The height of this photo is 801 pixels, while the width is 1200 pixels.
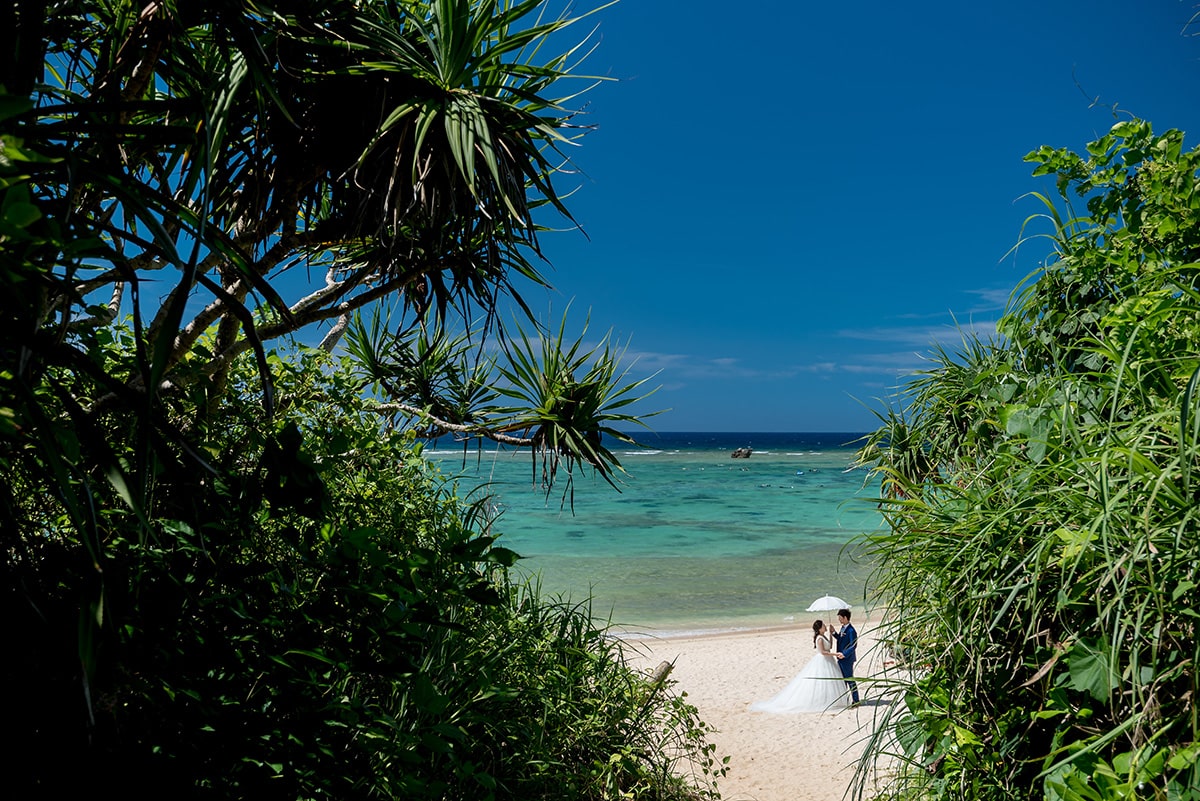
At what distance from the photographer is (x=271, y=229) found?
2.88 metres

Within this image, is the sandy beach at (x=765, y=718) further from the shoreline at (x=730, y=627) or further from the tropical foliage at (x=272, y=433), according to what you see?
the tropical foliage at (x=272, y=433)

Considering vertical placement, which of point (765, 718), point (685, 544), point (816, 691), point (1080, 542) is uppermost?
point (1080, 542)

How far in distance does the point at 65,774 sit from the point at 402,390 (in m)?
3.67

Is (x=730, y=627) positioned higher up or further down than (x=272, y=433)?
further down

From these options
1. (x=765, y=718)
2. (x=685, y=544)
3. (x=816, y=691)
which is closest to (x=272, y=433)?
(x=765, y=718)

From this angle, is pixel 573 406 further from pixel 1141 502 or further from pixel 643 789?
pixel 1141 502

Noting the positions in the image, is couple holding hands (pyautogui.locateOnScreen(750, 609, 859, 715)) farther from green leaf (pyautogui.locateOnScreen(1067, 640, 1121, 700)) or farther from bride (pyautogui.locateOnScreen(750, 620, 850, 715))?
green leaf (pyautogui.locateOnScreen(1067, 640, 1121, 700))

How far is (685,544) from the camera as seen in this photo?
26.0 metres

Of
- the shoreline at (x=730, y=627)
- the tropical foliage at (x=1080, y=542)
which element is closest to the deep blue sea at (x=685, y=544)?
the shoreline at (x=730, y=627)

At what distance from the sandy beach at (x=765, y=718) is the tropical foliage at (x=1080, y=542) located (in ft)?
1.12

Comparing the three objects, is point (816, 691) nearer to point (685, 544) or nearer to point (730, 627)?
point (730, 627)

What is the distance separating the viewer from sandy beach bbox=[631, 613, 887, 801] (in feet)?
21.3

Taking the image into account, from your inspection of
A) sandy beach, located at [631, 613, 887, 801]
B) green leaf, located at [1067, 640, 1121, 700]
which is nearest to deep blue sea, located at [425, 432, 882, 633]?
green leaf, located at [1067, 640, 1121, 700]

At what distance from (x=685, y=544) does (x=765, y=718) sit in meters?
16.8
